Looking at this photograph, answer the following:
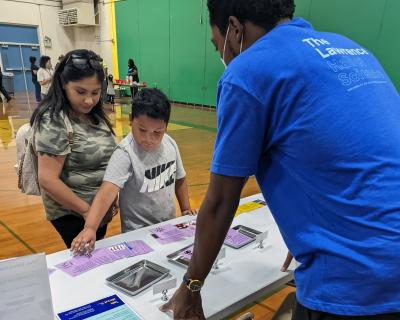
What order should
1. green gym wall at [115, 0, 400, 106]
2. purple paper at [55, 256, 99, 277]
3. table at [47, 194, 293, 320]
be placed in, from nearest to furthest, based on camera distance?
table at [47, 194, 293, 320] → purple paper at [55, 256, 99, 277] → green gym wall at [115, 0, 400, 106]

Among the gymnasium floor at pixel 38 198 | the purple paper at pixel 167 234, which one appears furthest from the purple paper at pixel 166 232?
the gymnasium floor at pixel 38 198

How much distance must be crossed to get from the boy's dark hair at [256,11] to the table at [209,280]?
79 cm

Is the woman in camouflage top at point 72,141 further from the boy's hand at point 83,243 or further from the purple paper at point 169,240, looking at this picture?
the purple paper at point 169,240

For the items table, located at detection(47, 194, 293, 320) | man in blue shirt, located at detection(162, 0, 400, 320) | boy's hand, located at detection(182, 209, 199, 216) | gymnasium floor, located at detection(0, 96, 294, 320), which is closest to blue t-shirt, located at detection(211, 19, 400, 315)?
man in blue shirt, located at detection(162, 0, 400, 320)

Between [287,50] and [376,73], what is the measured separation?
0.73 ft

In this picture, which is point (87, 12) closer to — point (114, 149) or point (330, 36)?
point (114, 149)

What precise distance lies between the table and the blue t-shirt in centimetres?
41

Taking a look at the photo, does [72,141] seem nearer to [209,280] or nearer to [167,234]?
[167,234]

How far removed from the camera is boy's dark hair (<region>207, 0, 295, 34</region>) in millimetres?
759

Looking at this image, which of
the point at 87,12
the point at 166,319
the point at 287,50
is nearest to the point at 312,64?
the point at 287,50

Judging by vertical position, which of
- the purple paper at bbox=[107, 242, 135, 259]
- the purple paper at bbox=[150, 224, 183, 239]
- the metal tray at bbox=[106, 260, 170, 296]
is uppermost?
the metal tray at bbox=[106, 260, 170, 296]

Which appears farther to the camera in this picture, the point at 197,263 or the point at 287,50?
the point at 197,263

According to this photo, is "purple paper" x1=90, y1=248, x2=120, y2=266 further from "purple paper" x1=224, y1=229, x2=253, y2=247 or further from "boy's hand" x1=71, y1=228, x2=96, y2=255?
"purple paper" x1=224, y1=229, x2=253, y2=247

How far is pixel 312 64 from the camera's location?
674 mm
